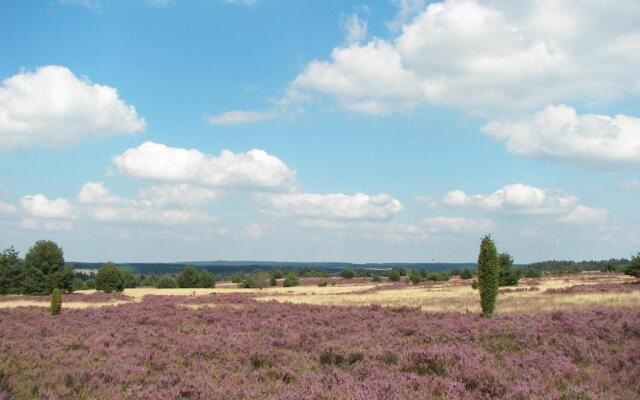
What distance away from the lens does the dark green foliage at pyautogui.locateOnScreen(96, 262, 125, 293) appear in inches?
2559

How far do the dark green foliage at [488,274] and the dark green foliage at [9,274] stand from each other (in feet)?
226

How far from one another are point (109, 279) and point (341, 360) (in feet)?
198

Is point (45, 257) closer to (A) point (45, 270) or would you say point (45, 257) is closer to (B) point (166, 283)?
(A) point (45, 270)

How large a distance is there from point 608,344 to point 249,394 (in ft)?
36.5

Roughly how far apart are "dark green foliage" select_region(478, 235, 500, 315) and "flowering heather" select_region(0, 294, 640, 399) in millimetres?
3113

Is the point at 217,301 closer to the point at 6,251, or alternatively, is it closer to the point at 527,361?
the point at 527,361

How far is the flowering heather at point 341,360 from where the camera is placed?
907 centimetres

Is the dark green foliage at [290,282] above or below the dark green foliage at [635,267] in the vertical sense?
below

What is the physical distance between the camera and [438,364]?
11.3 metres

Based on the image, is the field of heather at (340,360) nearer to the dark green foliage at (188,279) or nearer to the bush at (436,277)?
the dark green foliage at (188,279)

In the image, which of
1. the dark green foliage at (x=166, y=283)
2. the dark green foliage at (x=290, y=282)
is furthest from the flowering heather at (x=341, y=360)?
the dark green foliage at (x=166, y=283)

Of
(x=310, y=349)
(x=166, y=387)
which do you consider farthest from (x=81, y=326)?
(x=166, y=387)

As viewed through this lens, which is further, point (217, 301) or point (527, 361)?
point (217, 301)

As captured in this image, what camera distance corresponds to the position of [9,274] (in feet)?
235
